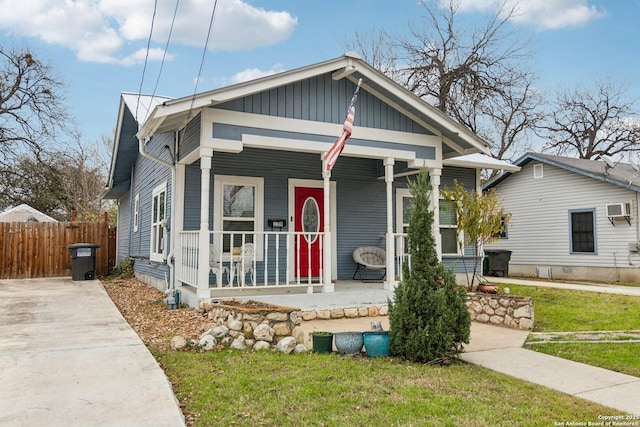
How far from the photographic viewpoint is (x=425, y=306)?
4.71m

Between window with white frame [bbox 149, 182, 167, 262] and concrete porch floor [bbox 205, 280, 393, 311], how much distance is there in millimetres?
2514

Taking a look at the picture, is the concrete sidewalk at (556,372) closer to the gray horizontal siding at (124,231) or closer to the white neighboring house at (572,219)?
the white neighboring house at (572,219)

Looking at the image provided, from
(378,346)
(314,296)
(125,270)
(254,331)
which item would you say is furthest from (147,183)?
(378,346)

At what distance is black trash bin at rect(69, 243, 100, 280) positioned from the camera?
12766mm

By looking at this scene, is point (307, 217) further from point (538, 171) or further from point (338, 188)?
point (538, 171)

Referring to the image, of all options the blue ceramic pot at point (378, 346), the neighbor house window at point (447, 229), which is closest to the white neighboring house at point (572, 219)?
the neighbor house window at point (447, 229)

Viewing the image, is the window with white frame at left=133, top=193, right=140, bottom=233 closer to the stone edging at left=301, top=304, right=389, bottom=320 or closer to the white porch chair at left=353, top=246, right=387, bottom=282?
the white porch chair at left=353, top=246, right=387, bottom=282

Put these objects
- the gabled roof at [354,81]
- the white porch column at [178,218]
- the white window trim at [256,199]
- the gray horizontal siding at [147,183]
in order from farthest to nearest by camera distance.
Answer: the gray horizontal siding at [147,183] < the white window trim at [256,199] < the white porch column at [178,218] < the gabled roof at [354,81]

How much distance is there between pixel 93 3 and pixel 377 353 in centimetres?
807

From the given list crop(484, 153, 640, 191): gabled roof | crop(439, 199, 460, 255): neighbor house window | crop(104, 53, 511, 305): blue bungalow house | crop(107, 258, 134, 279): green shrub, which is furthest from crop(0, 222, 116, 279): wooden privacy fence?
crop(484, 153, 640, 191): gabled roof

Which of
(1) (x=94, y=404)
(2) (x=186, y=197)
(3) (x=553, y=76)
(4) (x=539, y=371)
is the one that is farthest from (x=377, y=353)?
(3) (x=553, y=76)

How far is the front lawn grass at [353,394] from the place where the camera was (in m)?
3.18

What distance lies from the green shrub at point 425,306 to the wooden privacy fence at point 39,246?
12.3 meters

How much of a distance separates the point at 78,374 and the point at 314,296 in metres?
3.83
